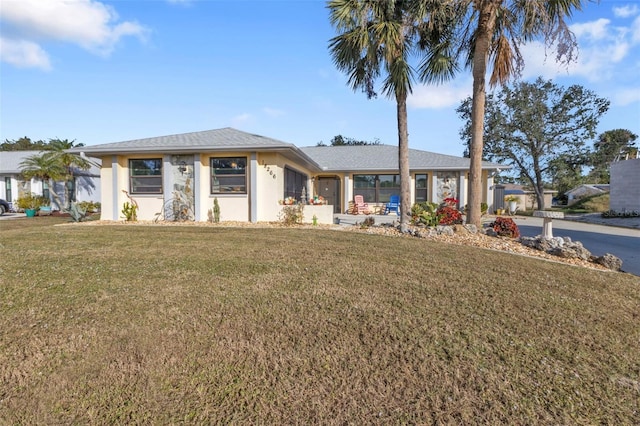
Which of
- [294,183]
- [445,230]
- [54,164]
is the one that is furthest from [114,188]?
[445,230]

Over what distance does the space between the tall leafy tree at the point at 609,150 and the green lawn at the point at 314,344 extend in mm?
26722

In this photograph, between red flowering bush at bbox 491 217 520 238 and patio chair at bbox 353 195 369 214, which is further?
patio chair at bbox 353 195 369 214

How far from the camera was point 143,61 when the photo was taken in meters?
10.5

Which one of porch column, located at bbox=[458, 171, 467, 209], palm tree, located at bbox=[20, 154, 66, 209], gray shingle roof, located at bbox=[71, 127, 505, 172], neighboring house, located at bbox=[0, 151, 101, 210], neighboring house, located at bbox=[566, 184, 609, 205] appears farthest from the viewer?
neighboring house, located at bbox=[566, 184, 609, 205]

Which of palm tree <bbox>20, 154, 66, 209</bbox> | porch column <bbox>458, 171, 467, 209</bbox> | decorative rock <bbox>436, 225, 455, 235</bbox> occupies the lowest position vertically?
decorative rock <bbox>436, 225, 455, 235</bbox>

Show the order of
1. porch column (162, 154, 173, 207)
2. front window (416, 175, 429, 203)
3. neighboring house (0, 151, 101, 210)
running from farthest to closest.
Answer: neighboring house (0, 151, 101, 210) < front window (416, 175, 429, 203) < porch column (162, 154, 173, 207)

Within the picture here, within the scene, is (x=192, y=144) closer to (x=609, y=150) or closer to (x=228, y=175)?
(x=228, y=175)

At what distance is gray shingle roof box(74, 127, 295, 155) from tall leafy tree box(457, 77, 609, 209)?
20714 millimetres

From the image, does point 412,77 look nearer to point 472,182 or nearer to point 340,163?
point 472,182

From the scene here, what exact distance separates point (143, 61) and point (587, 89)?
1252 inches

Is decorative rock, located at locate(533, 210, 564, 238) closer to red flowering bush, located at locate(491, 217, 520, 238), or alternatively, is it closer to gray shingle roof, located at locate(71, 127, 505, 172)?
red flowering bush, located at locate(491, 217, 520, 238)

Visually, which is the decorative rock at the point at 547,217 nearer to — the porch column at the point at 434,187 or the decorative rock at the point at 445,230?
the decorative rock at the point at 445,230

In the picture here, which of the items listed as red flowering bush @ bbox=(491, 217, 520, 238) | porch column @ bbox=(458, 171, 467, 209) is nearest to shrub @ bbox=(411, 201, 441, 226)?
red flowering bush @ bbox=(491, 217, 520, 238)

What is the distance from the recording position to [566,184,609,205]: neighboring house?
3375 cm
